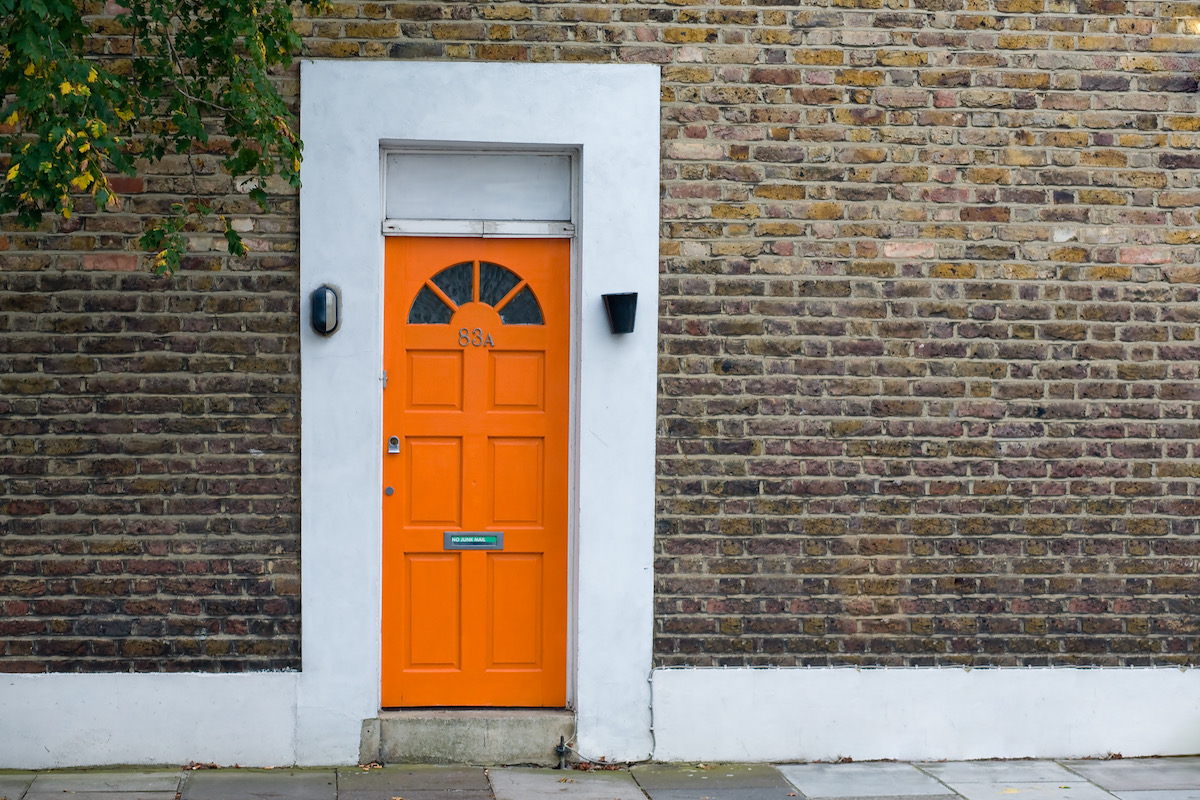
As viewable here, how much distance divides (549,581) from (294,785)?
158 centimetres

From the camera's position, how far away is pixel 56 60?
4074 millimetres

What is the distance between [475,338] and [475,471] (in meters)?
0.69

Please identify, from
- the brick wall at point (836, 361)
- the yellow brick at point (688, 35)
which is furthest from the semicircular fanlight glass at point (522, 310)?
the yellow brick at point (688, 35)

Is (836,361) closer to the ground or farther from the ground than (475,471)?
farther from the ground

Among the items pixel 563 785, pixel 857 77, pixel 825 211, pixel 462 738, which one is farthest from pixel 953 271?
pixel 462 738

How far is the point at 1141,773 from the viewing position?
18.7ft

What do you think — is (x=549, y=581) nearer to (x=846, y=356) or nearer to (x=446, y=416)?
(x=446, y=416)

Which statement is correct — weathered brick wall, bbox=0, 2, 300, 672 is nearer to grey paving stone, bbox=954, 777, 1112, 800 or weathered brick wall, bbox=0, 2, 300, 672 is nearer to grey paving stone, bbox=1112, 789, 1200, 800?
grey paving stone, bbox=954, 777, 1112, 800

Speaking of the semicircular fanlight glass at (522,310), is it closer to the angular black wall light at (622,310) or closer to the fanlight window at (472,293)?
the fanlight window at (472,293)

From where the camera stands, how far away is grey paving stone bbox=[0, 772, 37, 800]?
5.11 m

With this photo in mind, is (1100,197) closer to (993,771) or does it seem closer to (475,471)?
(993,771)

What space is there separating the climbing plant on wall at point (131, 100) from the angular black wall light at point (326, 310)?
0.62 meters

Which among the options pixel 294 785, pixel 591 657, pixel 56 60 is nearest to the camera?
pixel 56 60

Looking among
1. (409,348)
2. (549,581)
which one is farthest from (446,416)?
(549,581)
